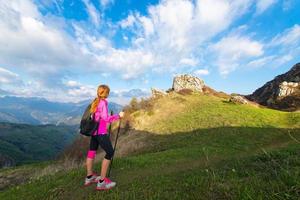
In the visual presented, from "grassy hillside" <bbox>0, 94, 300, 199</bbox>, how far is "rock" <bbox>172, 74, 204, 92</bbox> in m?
8.53

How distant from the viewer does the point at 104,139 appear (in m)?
9.53

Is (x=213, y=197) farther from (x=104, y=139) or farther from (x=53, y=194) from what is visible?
(x=53, y=194)

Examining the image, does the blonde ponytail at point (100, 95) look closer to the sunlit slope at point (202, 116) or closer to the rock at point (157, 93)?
the sunlit slope at point (202, 116)

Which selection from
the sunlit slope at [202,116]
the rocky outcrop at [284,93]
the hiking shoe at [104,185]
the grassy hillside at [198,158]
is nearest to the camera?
the grassy hillside at [198,158]

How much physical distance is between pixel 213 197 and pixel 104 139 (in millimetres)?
4600

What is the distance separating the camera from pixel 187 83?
6719 centimetres

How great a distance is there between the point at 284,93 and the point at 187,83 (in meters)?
22.3

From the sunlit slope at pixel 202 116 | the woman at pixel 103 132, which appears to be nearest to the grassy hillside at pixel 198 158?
the sunlit slope at pixel 202 116

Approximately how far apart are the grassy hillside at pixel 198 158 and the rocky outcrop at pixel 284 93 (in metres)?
14.0

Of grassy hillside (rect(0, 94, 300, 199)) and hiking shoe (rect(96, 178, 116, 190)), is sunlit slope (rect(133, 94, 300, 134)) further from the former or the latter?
hiking shoe (rect(96, 178, 116, 190))

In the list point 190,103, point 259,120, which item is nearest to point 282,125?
Result: point 259,120

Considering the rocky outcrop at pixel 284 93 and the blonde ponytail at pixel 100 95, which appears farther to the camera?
the rocky outcrop at pixel 284 93

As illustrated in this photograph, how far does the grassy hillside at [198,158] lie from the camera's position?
690 centimetres

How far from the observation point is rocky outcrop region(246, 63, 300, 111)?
52.3 meters
